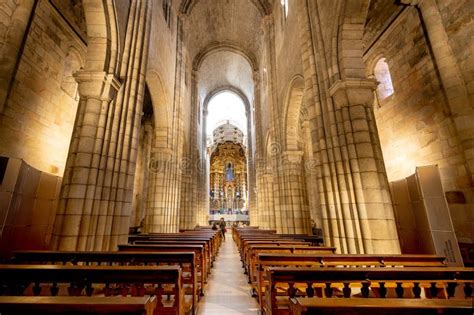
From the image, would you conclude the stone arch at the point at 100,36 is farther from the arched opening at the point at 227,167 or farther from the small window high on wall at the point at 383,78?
the arched opening at the point at 227,167

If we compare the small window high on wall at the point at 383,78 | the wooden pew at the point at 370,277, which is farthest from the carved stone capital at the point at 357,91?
the small window high on wall at the point at 383,78

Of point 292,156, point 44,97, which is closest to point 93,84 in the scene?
point 44,97

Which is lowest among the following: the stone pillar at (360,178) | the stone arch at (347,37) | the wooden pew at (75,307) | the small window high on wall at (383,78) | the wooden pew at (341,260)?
the wooden pew at (341,260)

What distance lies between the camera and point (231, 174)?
3934 cm

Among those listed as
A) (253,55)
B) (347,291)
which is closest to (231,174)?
(253,55)

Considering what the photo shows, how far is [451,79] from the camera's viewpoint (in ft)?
17.5

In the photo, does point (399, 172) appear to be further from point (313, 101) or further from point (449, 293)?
point (449, 293)

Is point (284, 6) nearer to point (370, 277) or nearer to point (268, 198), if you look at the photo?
point (268, 198)

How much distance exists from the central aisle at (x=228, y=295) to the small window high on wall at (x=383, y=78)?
8.53m

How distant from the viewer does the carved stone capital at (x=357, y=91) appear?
5141 mm

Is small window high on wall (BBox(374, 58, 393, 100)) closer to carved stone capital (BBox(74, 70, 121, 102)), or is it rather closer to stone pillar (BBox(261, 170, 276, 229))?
stone pillar (BBox(261, 170, 276, 229))

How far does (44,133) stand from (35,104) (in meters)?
0.92

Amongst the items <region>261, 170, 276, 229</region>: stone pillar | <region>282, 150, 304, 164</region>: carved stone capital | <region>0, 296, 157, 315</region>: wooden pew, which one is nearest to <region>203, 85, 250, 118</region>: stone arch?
<region>261, 170, 276, 229</region>: stone pillar

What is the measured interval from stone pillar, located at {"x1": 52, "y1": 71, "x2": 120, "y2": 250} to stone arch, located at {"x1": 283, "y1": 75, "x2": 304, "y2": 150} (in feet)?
22.5
